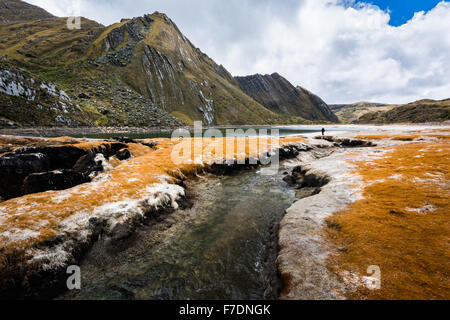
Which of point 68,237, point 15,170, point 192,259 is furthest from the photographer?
point 15,170

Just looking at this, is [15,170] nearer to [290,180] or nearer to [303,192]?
[303,192]

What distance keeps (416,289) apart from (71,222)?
1790 centimetres

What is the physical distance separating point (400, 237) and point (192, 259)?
11.9 m

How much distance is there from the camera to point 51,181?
54.9 ft

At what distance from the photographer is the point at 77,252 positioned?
36.4ft

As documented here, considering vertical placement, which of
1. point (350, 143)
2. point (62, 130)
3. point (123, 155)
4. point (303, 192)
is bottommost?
point (303, 192)

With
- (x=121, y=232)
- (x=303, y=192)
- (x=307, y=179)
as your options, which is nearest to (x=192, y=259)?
(x=121, y=232)

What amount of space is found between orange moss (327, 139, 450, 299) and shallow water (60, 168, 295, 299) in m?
4.95

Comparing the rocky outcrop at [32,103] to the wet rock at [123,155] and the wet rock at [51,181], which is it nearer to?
the wet rock at [123,155]

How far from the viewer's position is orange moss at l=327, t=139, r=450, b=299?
666 centimetres

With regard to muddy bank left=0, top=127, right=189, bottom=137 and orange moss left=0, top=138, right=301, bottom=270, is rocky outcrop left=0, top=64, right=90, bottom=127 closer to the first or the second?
muddy bank left=0, top=127, right=189, bottom=137

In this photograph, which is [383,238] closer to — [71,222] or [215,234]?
[215,234]
